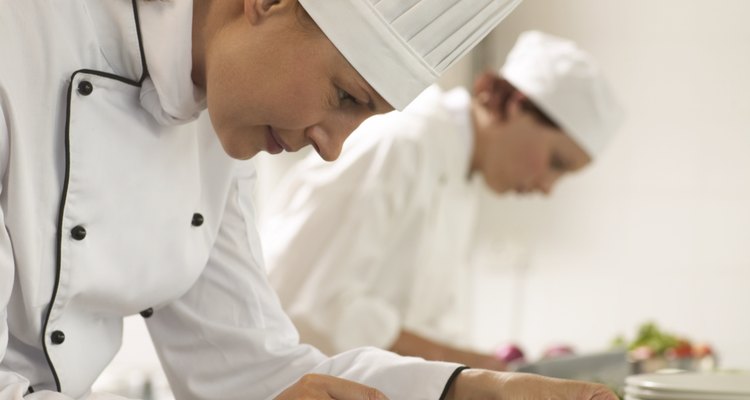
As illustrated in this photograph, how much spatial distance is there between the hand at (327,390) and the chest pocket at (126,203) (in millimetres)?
254

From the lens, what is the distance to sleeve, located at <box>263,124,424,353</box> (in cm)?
268

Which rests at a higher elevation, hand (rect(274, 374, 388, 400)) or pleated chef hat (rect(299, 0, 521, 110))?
pleated chef hat (rect(299, 0, 521, 110))

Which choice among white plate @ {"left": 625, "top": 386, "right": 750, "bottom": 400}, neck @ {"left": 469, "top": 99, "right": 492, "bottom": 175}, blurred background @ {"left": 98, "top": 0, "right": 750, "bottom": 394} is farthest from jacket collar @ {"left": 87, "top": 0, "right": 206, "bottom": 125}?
blurred background @ {"left": 98, "top": 0, "right": 750, "bottom": 394}

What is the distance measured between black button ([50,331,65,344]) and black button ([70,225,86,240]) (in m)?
0.12

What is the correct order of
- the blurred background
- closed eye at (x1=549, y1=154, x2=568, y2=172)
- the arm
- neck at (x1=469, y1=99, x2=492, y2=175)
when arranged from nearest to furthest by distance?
the arm < neck at (x1=469, y1=99, x2=492, y2=175) < closed eye at (x1=549, y1=154, x2=568, y2=172) < the blurred background

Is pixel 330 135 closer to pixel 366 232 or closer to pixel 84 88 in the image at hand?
pixel 84 88

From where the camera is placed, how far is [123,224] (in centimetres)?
137

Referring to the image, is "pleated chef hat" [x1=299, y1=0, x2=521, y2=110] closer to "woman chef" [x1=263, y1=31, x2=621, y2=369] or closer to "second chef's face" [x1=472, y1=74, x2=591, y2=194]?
"woman chef" [x1=263, y1=31, x2=621, y2=369]

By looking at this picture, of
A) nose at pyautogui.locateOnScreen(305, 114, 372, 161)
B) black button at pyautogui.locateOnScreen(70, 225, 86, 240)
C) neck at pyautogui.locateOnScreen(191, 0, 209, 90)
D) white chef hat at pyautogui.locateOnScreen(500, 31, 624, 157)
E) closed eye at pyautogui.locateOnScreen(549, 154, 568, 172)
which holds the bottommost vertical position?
black button at pyautogui.locateOnScreen(70, 225, 86, 240)

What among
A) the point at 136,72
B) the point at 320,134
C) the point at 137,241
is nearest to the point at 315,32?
the point at 320,134

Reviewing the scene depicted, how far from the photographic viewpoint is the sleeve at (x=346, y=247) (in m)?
2.68

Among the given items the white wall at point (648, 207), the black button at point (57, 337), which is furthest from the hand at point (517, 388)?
the white wall at point (648, 207)

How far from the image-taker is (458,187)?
120 inches

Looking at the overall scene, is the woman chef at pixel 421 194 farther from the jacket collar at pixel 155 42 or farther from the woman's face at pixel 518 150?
the jacket collar at pixel 155 42
